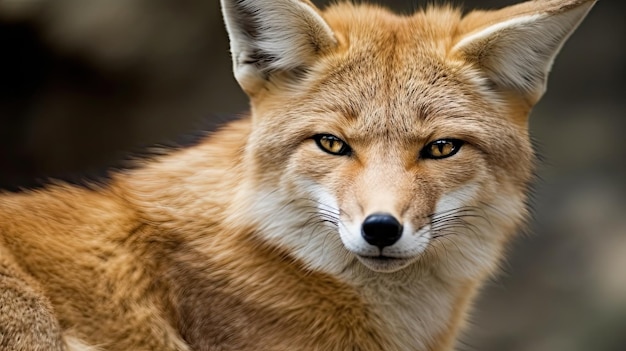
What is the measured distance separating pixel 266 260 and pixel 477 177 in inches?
47.9

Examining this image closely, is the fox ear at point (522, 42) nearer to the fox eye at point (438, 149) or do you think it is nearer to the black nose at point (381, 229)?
the fox eye at point (438, 149)

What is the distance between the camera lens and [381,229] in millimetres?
3990

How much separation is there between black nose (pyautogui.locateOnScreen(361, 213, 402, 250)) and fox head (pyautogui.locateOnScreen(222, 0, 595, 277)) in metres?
0.10

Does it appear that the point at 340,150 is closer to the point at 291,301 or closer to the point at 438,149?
the point at 438,149

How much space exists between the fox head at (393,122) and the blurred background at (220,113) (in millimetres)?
4546

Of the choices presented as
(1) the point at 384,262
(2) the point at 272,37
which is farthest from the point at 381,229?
(2) the point at 272,37

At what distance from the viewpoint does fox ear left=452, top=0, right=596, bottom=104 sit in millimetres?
4488

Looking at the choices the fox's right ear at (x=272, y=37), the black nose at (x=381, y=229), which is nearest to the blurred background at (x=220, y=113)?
the fox's right ear at (x=272, y=37)

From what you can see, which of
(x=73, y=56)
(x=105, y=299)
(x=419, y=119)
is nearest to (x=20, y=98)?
(x=73, y=56)

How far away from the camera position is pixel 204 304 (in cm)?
459

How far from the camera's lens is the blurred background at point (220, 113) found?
9133 millimetres

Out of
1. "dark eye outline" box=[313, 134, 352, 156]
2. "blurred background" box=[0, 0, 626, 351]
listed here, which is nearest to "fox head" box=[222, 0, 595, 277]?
"dark eye outline" box=[313, 134, 352, 156]

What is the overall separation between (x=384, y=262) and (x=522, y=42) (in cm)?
141

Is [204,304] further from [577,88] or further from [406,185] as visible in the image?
[577,88]
